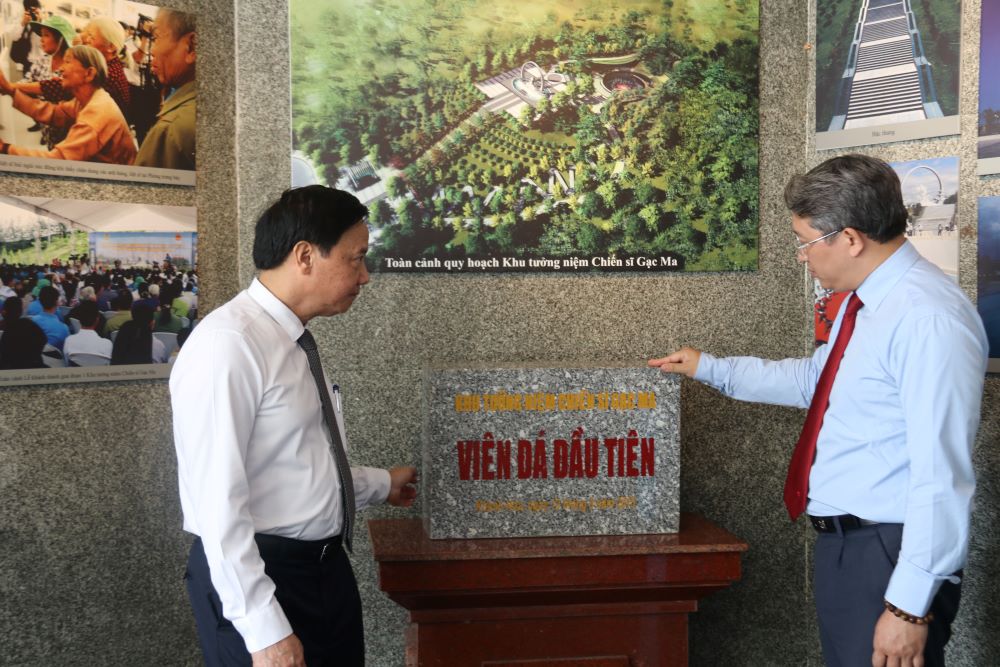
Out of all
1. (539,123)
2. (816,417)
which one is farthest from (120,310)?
(816,417)

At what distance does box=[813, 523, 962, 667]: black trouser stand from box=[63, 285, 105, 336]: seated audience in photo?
1.78 m

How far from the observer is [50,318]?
2184 mm

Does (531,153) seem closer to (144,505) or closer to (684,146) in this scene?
(684,146)

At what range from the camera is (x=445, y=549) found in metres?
2.09

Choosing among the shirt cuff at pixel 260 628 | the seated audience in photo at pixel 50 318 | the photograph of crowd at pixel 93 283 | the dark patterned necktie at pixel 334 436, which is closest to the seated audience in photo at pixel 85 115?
the photograph of crowd at pixel 93 283

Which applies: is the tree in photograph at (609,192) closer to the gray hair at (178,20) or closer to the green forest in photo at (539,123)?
the green forest in photo at (539,123)

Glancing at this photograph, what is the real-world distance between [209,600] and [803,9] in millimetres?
2399

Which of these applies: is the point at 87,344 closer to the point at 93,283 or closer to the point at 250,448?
the point at 93,283

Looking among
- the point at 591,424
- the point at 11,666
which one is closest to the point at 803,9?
the point at 591,424

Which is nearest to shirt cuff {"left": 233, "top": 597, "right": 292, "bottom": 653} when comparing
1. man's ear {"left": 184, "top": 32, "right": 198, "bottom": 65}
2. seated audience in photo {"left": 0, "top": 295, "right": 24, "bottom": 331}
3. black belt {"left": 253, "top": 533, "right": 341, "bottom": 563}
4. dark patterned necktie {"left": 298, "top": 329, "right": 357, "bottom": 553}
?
black belt {"left": 253, "top": 533, "right": 341, "bottom": 563}

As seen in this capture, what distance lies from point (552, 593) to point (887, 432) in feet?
2.80

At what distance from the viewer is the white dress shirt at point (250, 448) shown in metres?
1.47

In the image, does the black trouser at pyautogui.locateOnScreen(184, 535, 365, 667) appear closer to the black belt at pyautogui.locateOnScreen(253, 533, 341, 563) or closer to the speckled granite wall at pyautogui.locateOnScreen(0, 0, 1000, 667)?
the black belt at pyautogui.locateOnScreen(253, 533, 341, 563)

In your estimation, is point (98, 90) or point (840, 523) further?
point (98, 90)
